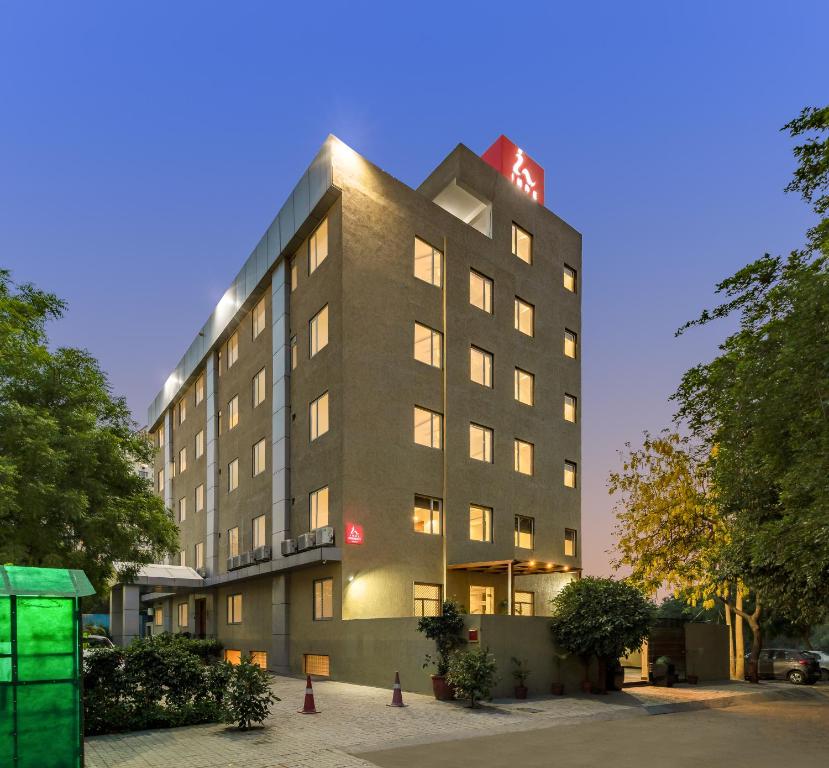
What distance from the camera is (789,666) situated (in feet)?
114

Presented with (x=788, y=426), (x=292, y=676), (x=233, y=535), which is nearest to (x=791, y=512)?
(x=788, y=426)

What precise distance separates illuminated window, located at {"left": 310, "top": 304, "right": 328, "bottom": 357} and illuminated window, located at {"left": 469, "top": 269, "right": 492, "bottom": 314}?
6.79 meters

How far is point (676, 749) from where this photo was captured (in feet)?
50.0

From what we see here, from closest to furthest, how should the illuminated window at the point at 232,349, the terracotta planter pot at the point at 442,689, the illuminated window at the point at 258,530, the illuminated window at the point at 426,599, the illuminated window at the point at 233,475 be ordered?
the terracotta planter pot at the point at 442,689
the illuminated window at the point at 426,599
the illuminated window at the point at 258,530
the illuminated window at the point at 233,475
the illuminated window at the point at 232,349

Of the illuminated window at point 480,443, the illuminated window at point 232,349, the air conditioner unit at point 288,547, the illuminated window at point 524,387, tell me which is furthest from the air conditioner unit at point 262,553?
the illuminated window at point 524,387

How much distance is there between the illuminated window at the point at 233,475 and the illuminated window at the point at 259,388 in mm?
4393

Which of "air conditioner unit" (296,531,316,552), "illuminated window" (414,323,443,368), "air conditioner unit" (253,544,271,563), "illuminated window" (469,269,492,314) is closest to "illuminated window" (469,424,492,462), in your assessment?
"illuminated window" (414,323,443,368)

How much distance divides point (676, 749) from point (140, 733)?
10.9 meters

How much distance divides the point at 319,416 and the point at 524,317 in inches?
475

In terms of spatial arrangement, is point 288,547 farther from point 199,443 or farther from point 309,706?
point 199,443

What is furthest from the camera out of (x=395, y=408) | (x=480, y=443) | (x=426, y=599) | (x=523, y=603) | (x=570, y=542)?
(x=570, y=542)

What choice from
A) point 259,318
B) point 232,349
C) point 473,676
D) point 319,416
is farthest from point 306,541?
point 232,349

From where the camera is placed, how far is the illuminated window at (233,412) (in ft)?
136

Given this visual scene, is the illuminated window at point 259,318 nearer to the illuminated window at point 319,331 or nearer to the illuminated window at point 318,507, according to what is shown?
the illuminated window at point 319,331
